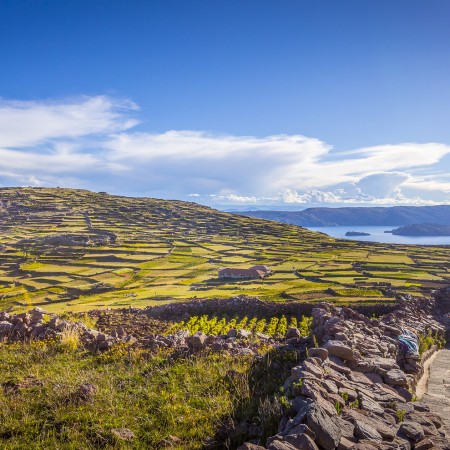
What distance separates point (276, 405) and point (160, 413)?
2439 mm

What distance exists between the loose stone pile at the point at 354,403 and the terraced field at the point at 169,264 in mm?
21456

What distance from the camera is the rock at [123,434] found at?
6.31m

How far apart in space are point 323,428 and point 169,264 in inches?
2479

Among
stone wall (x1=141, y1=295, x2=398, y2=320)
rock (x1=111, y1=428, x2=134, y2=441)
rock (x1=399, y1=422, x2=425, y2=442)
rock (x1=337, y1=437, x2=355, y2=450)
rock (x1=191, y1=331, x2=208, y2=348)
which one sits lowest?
stone wall (x1=141, y1=295, x2=398, y2=320)

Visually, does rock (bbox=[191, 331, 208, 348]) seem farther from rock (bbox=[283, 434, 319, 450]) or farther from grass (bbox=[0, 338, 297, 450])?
rock (bbox=[283, 434, 319, 450])

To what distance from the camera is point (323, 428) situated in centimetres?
554

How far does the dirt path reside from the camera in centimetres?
863

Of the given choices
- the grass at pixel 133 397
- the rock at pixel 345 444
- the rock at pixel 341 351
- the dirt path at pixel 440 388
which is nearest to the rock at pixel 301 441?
the rock at pixel 345 444

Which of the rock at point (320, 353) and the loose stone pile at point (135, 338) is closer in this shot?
the rock at point (320, 353)

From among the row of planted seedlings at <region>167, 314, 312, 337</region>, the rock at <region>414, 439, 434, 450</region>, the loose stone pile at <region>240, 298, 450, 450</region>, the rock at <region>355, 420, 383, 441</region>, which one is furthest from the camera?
the row of planted seedlings at <region>167, 314, 312, 337</region>

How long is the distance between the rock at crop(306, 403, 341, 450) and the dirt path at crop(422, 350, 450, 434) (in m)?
3.57

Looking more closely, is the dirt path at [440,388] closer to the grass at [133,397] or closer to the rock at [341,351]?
the rock at [341,351]

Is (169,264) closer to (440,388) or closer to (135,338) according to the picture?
(135,338)

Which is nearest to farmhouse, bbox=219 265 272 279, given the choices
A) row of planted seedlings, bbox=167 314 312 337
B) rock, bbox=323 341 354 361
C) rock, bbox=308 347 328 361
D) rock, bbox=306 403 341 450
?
row of planted seedlings, bbox=167 314 312 337
